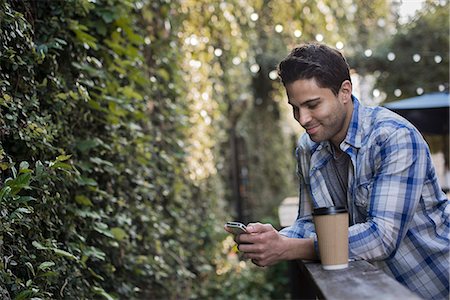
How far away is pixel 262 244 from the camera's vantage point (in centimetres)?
183

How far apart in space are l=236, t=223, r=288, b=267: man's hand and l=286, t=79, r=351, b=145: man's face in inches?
13.1

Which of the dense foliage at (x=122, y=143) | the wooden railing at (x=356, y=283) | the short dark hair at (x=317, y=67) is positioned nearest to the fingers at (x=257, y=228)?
the wooden railing at (x=356, y=283)

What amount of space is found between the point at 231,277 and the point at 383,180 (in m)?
4.45

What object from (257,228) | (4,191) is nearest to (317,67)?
(257,228)

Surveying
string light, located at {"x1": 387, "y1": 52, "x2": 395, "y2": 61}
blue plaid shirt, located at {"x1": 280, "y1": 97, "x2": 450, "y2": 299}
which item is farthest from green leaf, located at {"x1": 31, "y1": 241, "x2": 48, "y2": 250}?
string light, located at {"x1": 387, "y1": 52, "x2": 395, "y2": 61}

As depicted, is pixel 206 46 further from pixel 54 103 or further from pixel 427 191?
pixel 427 191

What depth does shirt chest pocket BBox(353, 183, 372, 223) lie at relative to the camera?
1.93m

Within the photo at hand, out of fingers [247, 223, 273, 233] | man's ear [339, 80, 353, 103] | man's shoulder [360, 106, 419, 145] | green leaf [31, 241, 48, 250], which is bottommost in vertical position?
green leaf [31, 241, 48, 250]

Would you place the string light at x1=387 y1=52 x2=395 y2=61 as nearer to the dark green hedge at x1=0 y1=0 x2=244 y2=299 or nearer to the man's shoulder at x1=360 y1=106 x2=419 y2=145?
the dark green hedge at x1=0 y1=0 x2=244 y2=299

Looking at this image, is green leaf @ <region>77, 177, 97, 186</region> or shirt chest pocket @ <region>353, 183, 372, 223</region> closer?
shirt chest pocket @ <region>353, 183, 372, 223</region>

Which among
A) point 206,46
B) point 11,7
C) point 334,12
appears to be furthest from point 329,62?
point 334,12

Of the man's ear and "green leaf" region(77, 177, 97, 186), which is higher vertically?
the man's ear

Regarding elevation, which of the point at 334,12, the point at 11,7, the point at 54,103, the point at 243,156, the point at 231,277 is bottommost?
the point at 231,277

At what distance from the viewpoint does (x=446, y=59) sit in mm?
10125
